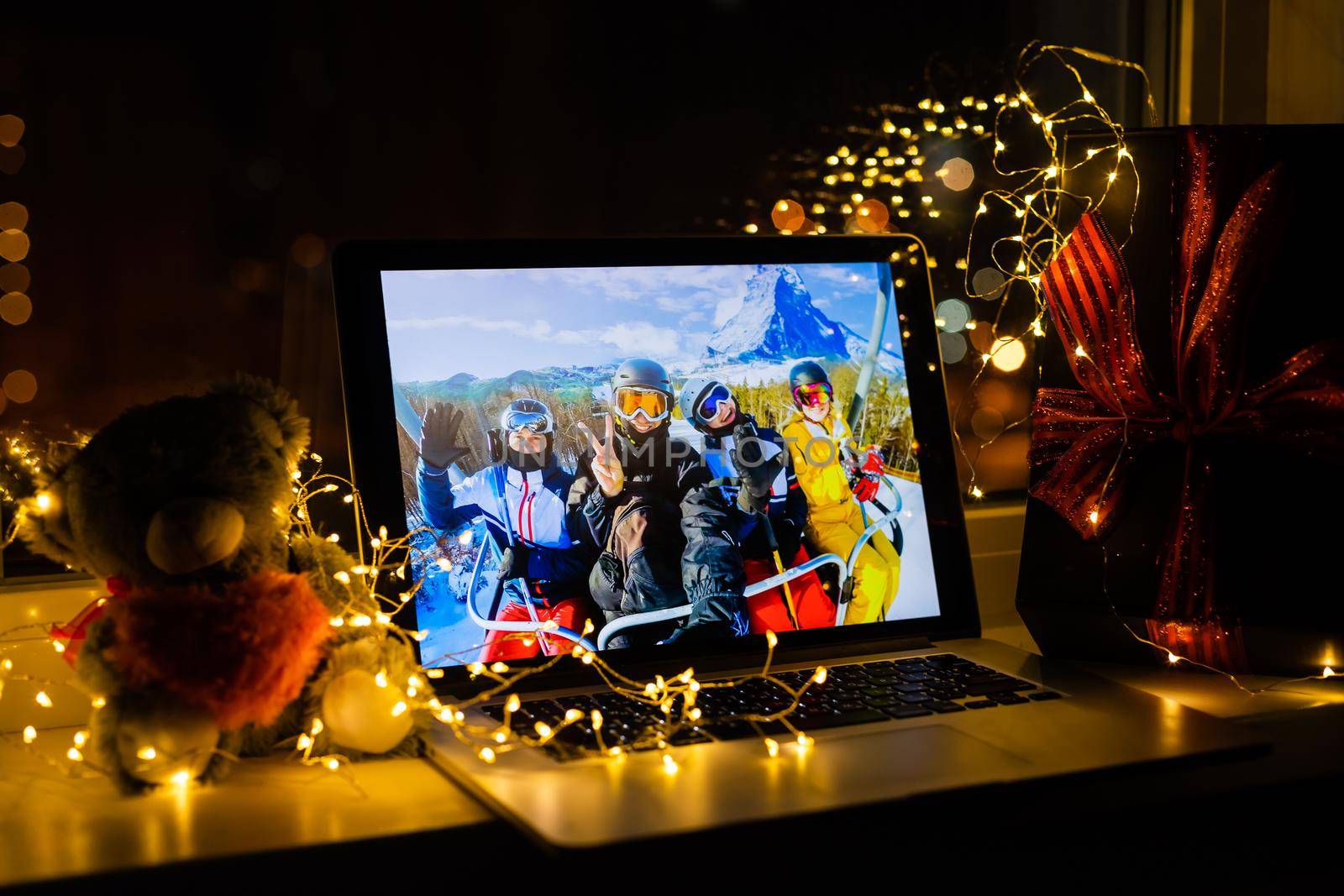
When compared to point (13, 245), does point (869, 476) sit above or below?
below

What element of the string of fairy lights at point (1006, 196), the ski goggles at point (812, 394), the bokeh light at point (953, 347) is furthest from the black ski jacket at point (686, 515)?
the bokeh light at point (953, 347)

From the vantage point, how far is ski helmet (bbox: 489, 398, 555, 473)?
0.80 metres

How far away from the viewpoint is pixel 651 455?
833 millimetres

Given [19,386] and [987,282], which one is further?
[987,282]

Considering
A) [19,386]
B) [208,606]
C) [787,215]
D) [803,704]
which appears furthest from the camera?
[787,215]

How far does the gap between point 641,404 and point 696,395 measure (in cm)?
5

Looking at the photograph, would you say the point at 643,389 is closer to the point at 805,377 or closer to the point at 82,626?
the point at 805,377

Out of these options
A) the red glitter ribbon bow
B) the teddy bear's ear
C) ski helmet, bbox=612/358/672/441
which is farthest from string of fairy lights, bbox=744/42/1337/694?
the red glitter ribbon bow

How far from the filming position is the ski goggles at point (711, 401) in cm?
85

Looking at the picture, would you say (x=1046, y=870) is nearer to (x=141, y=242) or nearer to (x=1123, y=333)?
(x=1123, y=333)

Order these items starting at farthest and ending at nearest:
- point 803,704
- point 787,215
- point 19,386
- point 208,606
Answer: point 787,215, point 19,386, point 803,704, point 208,606

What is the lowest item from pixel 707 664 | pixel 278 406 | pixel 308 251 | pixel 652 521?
pixel 707 664

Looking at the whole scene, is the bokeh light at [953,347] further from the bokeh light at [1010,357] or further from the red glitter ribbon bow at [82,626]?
the red glitter ribbon bow at [82,626]

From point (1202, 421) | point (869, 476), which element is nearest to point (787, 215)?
point (869, 476)
